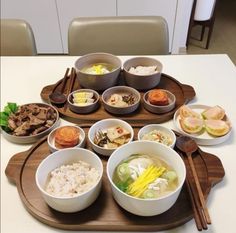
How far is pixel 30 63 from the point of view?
124 centimetres

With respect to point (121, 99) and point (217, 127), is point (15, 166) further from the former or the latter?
point (217, 127)

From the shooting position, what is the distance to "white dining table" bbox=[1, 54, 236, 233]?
2.07 feet

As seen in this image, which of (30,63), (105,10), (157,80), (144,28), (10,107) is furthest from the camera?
(105,10)

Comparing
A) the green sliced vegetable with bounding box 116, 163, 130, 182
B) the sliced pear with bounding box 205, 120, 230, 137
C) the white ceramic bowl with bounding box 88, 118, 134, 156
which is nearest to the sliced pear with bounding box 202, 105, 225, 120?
the sliced pear with bounding box 205, 120, 230, 137

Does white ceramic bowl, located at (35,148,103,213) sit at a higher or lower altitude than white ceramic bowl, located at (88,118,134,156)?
higher

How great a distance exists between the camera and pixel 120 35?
→ 1396 millimetres

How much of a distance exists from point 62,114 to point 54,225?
Result: 40 cm

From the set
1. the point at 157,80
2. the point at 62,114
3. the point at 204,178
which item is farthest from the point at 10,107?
the point at 204,178

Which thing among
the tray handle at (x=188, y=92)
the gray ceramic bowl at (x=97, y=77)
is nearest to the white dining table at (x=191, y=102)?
the tray handle at (x=188, y=92)

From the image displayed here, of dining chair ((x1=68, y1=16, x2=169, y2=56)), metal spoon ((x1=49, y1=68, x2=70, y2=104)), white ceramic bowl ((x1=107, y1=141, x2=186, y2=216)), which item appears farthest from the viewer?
dining chair ((x1=68, y1=16, x2=169, y2=56))

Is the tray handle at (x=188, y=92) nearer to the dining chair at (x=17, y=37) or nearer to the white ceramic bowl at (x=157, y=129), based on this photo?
the white ceramic bowl at (x=157, y=129)

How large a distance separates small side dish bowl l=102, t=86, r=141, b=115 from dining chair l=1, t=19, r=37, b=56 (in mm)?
656

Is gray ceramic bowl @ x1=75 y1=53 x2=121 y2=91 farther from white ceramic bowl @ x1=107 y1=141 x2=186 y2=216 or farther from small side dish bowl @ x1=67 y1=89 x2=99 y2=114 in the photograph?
white ceramic bowl @ x1=107 y1=141 x2=186 y2=216

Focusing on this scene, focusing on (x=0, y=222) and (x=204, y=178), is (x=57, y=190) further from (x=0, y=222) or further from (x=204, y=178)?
(x=204, y=178)
